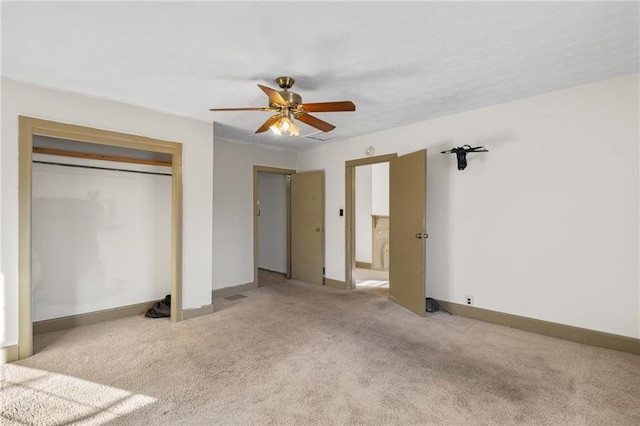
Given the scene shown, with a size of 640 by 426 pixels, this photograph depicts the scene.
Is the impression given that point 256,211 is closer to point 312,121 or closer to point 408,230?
point 408,230

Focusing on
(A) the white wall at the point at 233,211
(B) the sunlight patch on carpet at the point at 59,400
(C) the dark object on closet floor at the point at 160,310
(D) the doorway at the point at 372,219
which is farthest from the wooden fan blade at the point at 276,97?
(D) the doorway at the point at 372,219

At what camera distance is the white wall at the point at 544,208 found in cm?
279

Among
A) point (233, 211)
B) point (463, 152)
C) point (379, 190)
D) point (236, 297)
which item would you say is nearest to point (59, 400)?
point (236, 297)

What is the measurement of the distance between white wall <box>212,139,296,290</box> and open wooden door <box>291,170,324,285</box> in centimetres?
86

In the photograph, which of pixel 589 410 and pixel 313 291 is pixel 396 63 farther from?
pixel 313 291

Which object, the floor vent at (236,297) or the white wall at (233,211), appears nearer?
the floor vent at (236,297)

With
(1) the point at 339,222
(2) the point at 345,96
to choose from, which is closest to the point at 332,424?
(2) the point at 345,96

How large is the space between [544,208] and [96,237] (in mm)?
4816

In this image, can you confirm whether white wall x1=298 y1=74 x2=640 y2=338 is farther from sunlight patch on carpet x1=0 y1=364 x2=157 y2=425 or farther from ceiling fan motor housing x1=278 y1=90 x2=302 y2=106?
sunlight patch on carpet x1=0 y1=364 x2=157 y2=425

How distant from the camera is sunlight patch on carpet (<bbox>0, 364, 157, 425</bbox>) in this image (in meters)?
1.90

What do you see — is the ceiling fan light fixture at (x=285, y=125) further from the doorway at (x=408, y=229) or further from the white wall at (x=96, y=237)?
the white wall at (x=96, y=237)

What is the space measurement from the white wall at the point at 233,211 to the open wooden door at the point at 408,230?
2.27m

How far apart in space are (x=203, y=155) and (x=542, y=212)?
378 centimetres

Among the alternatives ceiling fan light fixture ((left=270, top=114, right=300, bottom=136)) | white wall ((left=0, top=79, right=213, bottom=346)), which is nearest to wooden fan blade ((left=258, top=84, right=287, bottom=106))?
ceiling fan light fixture ((left=270, top=114, right=300, bottom=136))
